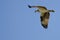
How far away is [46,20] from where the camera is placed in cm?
305

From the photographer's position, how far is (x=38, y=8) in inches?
112

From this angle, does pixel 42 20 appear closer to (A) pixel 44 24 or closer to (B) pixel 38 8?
(A) pixel 44 24

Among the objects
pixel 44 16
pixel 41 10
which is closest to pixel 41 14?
pixel 44 16

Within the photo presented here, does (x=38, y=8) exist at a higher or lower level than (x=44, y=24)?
higher

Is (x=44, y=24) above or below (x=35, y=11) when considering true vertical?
below

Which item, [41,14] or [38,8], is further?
[41,14]

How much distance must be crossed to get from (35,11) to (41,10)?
0.15m

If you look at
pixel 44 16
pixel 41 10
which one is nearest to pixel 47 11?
pixel 41 10

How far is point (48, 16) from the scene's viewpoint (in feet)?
9.74

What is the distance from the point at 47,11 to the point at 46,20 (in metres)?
0.29

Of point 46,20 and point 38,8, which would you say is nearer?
point 38,8

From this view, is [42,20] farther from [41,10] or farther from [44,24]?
[41,10]

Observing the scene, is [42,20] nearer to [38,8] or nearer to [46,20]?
[46,20]

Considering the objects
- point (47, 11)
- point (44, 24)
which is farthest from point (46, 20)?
point (47, 11)
